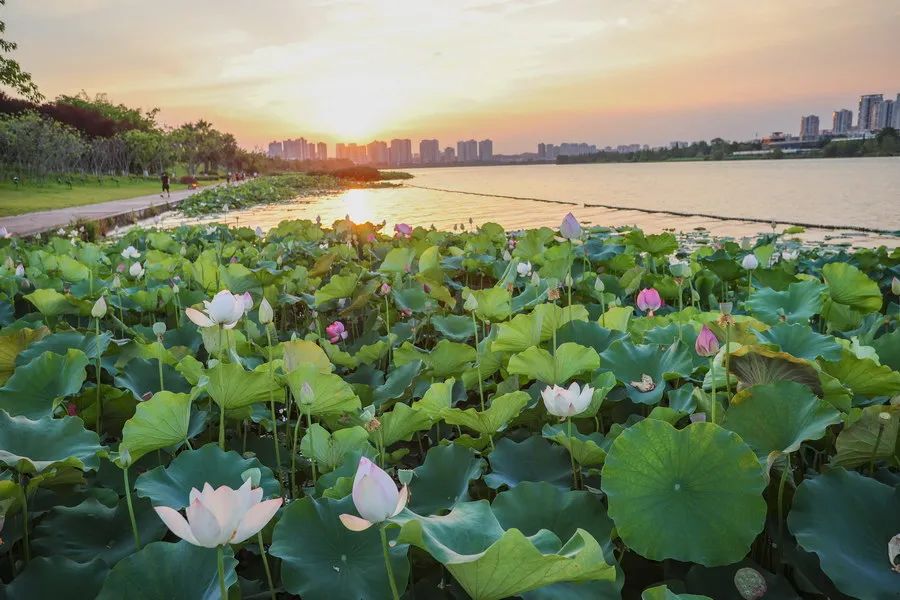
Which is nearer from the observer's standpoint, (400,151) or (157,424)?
(157,424)

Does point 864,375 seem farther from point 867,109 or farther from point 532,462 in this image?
point 867,109

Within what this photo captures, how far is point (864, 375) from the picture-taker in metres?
1.18

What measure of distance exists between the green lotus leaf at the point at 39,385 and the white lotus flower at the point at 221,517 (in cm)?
81

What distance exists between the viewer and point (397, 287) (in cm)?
250

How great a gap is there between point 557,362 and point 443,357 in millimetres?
317

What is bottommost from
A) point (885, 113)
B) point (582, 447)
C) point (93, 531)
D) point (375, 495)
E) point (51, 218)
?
point (51, 218)

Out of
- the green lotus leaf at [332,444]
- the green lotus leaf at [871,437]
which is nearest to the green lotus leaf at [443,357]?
the green lotus leaf at [332,444]

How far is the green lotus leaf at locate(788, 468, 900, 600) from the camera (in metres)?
0.82

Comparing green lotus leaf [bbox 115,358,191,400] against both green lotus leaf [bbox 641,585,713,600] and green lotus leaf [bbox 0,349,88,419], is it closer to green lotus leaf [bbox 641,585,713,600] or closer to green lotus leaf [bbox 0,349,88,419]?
green lotus leaf [bbox 0,349,88,419]

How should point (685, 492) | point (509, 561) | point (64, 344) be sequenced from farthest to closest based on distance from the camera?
point (64, 344), point (685, 492), point (509, 561)

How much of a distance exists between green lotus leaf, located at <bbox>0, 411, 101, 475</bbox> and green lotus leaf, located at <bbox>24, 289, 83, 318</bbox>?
1.06 m

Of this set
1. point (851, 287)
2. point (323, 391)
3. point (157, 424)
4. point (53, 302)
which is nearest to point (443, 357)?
point (323, 391)

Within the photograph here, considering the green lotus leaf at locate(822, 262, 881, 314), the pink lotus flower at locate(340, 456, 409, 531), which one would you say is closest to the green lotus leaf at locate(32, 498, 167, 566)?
the pink lotus flower at locate(340, 456, 409, 531)

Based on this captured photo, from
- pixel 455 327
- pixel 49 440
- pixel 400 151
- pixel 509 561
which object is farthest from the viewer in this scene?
pixel 400 151
